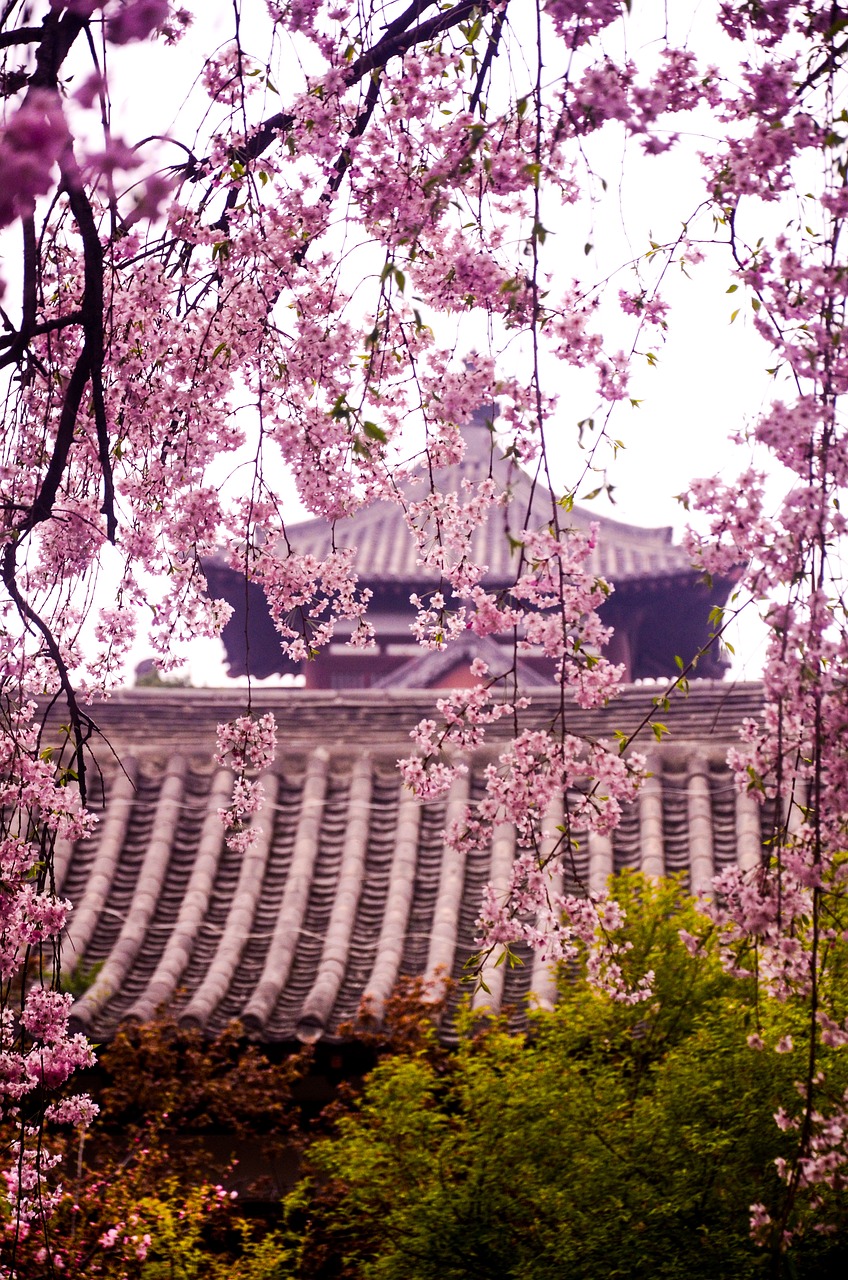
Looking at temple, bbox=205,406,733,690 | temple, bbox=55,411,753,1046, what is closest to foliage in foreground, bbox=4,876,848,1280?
temple, bbox=55,411,753,1046

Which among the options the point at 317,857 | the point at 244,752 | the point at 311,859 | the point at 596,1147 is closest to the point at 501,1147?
the point at 596,1147

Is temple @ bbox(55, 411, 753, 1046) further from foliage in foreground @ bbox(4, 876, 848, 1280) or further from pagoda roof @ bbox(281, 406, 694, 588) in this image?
pagoda roof @ bbox(281, 406, 694, 588)

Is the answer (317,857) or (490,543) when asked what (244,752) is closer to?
(317,857)

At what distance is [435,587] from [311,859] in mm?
8182

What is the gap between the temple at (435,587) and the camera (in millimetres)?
16141

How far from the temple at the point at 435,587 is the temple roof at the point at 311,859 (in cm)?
595

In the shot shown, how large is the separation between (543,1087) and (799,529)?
302cm

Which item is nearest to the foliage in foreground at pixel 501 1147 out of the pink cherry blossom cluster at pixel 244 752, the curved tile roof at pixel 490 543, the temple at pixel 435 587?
the pink cherry blossom cluster at pixel 244 752

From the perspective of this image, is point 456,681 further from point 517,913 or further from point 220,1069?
point 517,913

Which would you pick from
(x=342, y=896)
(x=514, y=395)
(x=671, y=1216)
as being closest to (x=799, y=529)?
(x=514, y=395)

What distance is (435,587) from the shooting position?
16016 mm

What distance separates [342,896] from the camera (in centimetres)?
770

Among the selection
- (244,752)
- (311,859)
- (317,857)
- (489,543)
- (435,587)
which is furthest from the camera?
(489,543)

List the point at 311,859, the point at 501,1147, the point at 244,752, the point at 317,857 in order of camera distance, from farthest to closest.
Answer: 1. the point at 317,857
2. the point at 311,859
3. the point at 501,1147
4. the point at 244,752
